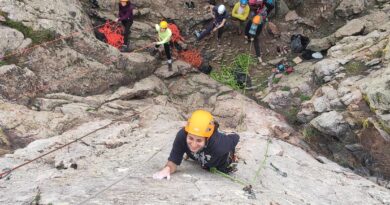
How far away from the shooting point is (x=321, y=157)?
903 centimetres

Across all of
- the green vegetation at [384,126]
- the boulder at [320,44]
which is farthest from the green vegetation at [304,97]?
the green vegetation at [384,126]

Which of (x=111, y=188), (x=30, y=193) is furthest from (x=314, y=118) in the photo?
(x=30, y=193)

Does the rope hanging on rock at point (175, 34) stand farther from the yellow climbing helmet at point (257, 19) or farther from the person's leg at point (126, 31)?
the yellow climbing helmet at point (257, 19)

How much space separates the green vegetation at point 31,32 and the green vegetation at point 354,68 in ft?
26.5

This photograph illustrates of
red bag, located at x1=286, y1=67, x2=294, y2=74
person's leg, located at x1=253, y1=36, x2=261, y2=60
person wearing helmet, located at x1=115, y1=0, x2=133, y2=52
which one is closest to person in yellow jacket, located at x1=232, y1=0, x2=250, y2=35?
person's leg, located at x1=253, y1=36, x2=261, y2=60

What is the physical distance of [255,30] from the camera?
42.8 feet

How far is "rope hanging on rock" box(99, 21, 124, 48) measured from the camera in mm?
12258

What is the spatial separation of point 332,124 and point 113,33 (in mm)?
7143

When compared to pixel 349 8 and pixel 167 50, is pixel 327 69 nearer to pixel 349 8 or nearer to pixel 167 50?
pixel 349 8

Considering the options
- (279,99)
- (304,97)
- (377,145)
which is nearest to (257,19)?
(279,99)

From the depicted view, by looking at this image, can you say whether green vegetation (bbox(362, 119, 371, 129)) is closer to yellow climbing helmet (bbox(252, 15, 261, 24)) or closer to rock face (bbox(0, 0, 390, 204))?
rock face (bbox(0, 0, 390, 204))

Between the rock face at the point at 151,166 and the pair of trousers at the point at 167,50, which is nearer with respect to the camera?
the rock face at the point at 151,166

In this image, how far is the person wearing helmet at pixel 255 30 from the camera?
42.2 feet

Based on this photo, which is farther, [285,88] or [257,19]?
[257,19]
